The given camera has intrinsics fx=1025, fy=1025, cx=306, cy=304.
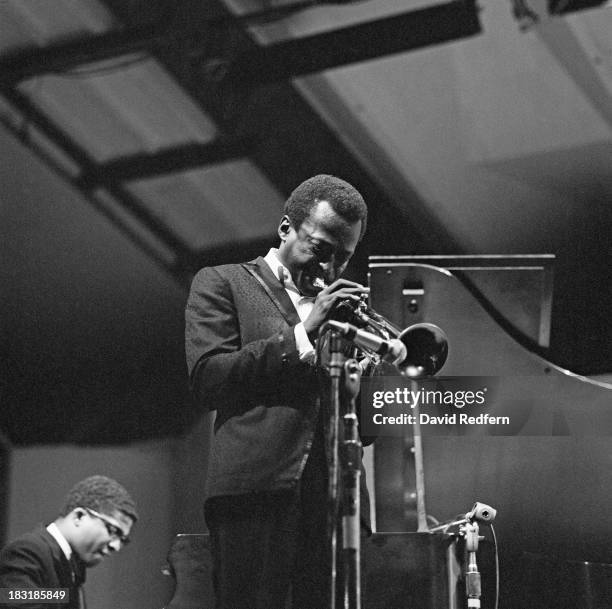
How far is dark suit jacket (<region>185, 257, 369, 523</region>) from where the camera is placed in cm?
229

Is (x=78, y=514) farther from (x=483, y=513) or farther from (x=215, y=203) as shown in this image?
(x=483, y=513)

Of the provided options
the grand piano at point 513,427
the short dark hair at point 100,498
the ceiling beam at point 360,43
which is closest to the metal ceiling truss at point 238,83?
the ceiling beam at point 360,43

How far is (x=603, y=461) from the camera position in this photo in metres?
3.37

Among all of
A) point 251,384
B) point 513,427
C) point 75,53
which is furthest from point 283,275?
point 75,53

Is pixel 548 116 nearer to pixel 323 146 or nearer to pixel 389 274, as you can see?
pixel 323 146

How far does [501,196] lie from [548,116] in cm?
37

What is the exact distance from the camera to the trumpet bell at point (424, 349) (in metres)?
2.31

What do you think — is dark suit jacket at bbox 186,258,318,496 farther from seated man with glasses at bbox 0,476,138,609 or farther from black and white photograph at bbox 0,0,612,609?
seated man with glasses at bbox 0,476,138,609

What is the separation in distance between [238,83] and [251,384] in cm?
225

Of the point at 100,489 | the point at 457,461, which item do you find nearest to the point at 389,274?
the point at 457,461

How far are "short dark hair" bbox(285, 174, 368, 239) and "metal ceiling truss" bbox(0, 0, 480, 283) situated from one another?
1.45 meters

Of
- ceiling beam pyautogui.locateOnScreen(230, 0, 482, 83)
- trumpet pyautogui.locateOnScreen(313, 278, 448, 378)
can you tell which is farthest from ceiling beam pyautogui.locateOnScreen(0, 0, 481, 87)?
trumpet pyautogui.locateOnScreen(313, 278, 448, 378)

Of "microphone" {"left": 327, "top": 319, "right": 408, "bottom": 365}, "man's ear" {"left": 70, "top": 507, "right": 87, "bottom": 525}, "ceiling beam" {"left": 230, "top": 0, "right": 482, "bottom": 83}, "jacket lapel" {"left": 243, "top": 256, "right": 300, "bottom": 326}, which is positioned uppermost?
"ceiling beam" {"left": 230, "top": 0, "right": 482, "bottom": 83}

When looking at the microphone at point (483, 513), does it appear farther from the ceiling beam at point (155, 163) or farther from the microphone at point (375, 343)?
the ceiling beam at point (155, 163)
